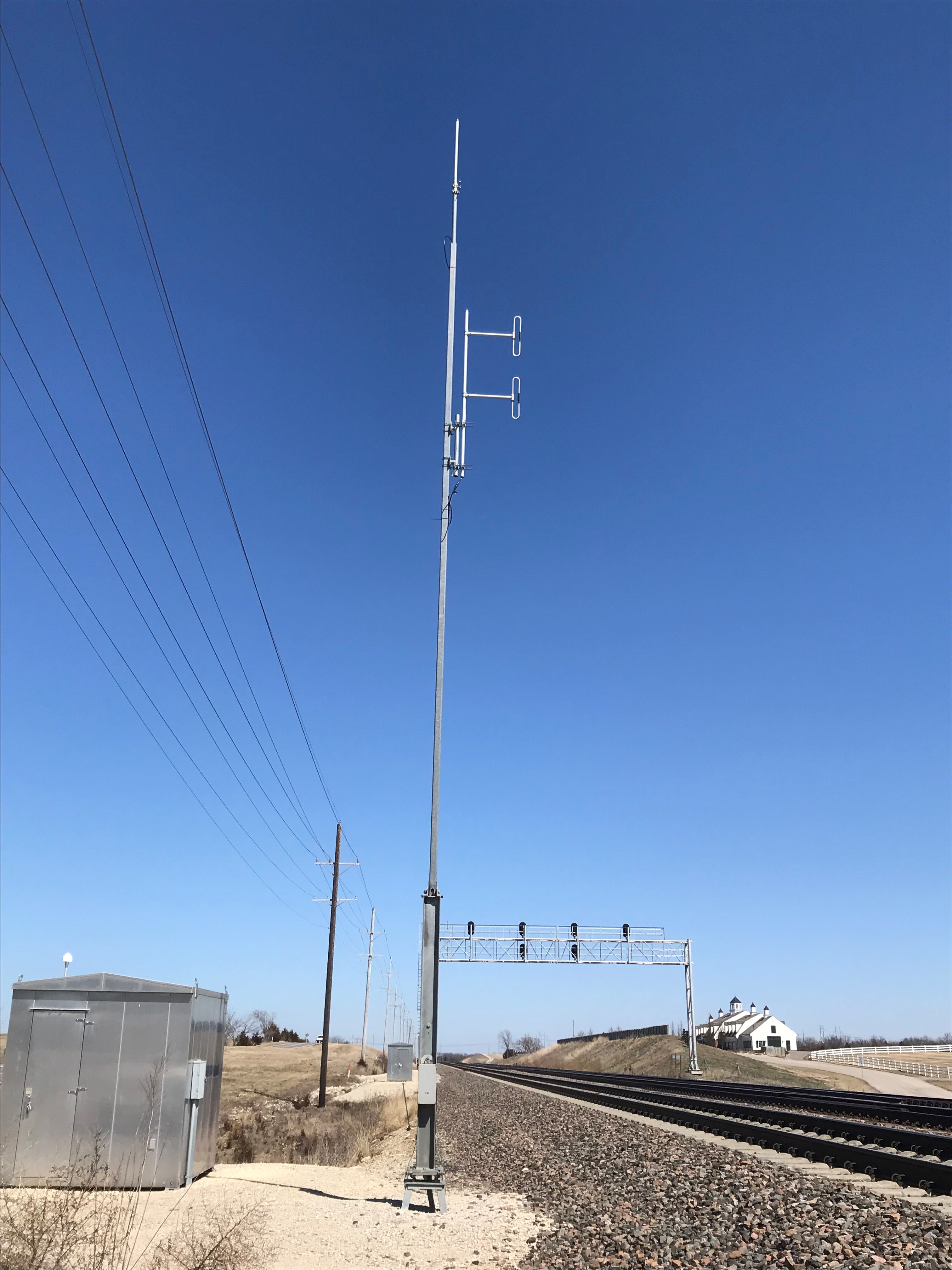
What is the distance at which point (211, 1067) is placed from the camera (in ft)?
55.0

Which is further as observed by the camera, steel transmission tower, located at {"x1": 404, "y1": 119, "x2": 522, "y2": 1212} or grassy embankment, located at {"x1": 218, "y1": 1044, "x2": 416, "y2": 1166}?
grassy embankment, located at {"x1": 218, "y1": 1044, "x2": 416, "y2": 1166}

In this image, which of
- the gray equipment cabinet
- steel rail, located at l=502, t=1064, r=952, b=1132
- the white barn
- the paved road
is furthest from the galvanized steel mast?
Answer: the white barn

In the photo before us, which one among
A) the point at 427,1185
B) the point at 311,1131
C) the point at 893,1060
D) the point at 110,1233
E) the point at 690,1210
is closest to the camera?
the point at 110,1233

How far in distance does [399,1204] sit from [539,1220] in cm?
236

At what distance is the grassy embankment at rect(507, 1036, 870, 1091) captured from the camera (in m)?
47.1

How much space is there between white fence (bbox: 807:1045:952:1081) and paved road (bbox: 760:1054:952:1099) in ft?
2.61

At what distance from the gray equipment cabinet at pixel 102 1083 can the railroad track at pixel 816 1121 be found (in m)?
9.90

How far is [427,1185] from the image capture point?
12680 mm

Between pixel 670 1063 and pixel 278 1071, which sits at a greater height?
pixel 670 1063

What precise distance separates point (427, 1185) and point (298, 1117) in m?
19.8

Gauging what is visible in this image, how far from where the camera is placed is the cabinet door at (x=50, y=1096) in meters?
14.5

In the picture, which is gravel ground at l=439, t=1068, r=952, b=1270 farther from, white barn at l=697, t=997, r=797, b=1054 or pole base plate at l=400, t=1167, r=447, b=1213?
white barn at l=697, t=997, r=797, b=1054

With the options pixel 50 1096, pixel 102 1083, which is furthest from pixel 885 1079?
pixel 50 1096

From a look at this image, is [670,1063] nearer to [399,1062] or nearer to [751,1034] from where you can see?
[399,1062]
